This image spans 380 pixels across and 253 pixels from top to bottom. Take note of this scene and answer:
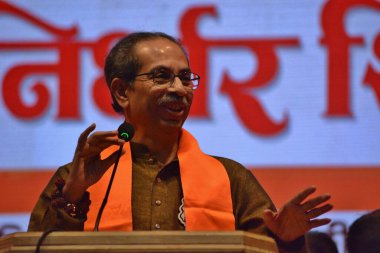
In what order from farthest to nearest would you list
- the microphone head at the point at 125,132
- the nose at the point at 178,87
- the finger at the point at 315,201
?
the nose at the point at 178,87
the microphone head at the point at 125,132
the finger at the point at 315,201

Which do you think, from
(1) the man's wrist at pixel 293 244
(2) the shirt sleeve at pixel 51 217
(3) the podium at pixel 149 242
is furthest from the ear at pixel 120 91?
(3) the podium at pixel 149 242

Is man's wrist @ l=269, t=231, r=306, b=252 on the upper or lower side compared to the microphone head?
lower

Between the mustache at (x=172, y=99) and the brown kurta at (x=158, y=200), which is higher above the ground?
the mustache at (x=172, y=99)

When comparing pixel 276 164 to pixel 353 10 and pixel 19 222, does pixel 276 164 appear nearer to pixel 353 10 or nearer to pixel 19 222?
pixel 353 10

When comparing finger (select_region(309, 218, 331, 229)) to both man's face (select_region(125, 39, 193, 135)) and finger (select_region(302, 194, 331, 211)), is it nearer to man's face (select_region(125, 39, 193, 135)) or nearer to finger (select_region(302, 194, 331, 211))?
finger (select_region(302, 194, 331, 211))

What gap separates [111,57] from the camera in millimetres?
2873

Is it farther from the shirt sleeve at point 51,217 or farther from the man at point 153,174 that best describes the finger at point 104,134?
the shirt sleeve at point 51,217

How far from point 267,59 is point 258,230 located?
5.59 feet

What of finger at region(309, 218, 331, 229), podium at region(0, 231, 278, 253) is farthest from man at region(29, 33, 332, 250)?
podium at region(0, 231, 278, 253)

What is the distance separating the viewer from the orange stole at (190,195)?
2586 mm

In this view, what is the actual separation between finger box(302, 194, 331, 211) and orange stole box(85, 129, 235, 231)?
0.35m

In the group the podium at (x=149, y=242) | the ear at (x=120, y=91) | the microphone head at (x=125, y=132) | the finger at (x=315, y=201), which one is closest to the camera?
the podium at (x=149, y=242)

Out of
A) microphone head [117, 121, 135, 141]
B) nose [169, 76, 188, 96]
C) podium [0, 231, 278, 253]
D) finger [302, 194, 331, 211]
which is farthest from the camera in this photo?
nose [169, 76, 188, 96]

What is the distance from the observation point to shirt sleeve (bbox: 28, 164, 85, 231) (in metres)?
2.50
